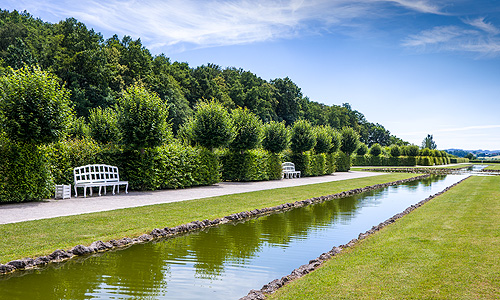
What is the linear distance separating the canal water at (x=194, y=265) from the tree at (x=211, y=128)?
1113 centimetres

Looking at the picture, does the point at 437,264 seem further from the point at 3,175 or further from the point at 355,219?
the point at 3,175

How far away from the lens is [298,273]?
20.1 ft

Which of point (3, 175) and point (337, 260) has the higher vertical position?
point (3, 175)

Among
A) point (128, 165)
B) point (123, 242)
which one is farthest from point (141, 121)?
point (123, 242)

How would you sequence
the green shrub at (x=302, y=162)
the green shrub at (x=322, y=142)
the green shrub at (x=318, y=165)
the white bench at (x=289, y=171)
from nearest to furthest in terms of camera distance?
the white bench at (x=289, y=171)
the green shrub at (x=302, y=162)
the green shrub at (x=318, y=165)
the green shrub at (x=322, y=142)

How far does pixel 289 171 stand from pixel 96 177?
16513 millimetres

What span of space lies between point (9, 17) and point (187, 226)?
2564 inches

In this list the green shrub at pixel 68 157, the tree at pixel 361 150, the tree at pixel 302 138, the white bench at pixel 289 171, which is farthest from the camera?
the tree at pixel 361 150

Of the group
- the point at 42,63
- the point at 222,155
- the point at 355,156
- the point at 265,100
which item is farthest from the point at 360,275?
the point at 265,100

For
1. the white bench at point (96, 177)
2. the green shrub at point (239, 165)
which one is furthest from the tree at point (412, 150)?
the white bench at point (96, 177)

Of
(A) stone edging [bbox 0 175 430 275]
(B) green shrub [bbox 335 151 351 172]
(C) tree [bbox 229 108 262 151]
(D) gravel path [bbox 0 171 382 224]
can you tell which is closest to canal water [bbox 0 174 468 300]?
(A) stone edging [bbox 0 175 430 275]

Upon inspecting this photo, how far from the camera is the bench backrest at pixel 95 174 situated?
15000 millimetres

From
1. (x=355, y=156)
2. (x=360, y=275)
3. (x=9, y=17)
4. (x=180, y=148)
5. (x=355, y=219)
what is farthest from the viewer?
(x=355, y=156)

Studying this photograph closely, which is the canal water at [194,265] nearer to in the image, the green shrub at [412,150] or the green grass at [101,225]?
the green grass at [101,225]
